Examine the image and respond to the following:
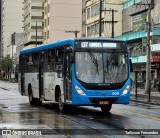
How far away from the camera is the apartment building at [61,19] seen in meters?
114

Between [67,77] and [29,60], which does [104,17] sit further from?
[67,77]

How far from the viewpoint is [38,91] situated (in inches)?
951

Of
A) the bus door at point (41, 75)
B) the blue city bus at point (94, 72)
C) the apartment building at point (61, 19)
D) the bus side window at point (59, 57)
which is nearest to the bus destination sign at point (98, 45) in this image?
the blue city bus at point (94, 72)

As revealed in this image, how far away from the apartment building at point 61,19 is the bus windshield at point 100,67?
92337mm

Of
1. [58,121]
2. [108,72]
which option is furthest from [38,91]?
[58,121]

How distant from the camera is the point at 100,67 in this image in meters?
19.1

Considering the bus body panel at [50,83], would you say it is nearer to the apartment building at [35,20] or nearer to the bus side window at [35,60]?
the bus side window at [35,60]

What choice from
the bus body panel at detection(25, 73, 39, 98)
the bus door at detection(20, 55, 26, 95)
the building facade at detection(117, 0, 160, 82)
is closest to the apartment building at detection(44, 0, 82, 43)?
the building facade at detection(117, 0, 160, 82)

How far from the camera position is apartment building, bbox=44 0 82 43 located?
114 meters

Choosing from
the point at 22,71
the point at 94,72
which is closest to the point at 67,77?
the point at 94,72

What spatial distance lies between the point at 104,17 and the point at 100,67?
196 feet

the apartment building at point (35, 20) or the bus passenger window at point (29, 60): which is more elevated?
the apartment building at point (35, 20)

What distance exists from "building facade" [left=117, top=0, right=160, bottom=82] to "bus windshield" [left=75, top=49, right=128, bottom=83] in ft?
109

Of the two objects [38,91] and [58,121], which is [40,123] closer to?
[58,121]
